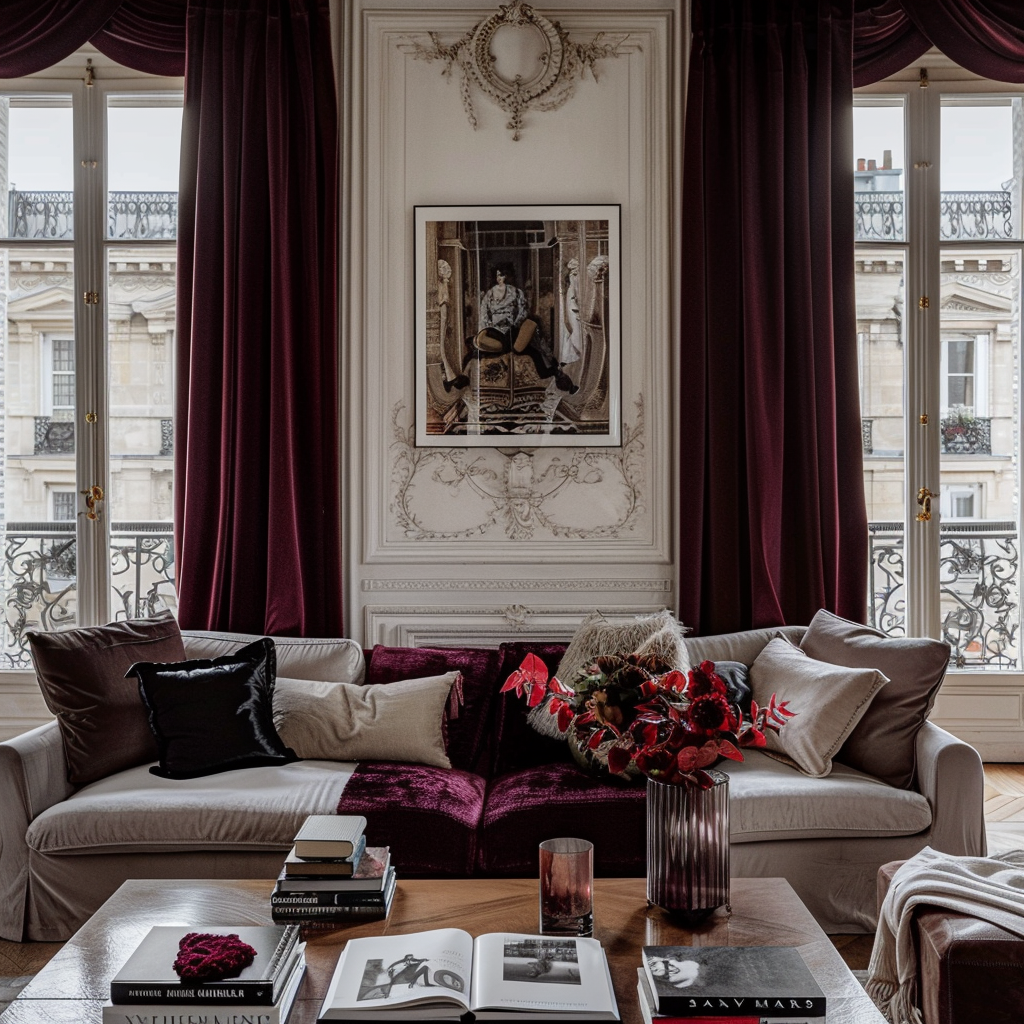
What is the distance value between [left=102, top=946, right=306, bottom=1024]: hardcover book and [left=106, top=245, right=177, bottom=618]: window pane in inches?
103

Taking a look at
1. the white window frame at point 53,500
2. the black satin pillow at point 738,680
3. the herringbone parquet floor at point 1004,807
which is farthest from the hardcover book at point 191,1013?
the white window frame at point 53,500

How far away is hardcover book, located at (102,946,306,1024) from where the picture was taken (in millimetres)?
1382

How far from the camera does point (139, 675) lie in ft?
8.97

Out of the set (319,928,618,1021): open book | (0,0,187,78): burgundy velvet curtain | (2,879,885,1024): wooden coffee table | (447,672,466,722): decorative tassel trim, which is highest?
(0,0,187,78): burgundy velvet curtain

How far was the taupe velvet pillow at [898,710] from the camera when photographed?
8.54 ft

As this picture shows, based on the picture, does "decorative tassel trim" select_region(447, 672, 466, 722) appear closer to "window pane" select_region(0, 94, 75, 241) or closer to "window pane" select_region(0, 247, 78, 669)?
"window pane" select_region(0, 247, 78, 669)

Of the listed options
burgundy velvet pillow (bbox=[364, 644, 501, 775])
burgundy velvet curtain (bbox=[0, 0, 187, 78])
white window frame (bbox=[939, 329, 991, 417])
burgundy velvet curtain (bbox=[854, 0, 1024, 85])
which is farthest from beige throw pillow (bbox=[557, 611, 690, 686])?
burgundy velvet curtain (bbox=[0, 0, 187, 78])

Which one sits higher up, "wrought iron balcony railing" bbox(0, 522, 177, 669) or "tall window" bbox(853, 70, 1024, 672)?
"tall window" bbox(853, 70, 1024, 672)

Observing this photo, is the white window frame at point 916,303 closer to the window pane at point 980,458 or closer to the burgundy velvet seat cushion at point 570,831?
the window pane at point 980,458

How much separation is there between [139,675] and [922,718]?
2.24 m

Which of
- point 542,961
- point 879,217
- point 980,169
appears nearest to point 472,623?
point 542,961

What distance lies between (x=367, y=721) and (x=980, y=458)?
2.81 meters

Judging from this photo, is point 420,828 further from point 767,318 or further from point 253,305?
point 767,318

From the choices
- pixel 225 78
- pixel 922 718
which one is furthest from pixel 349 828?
pixel 225 78
